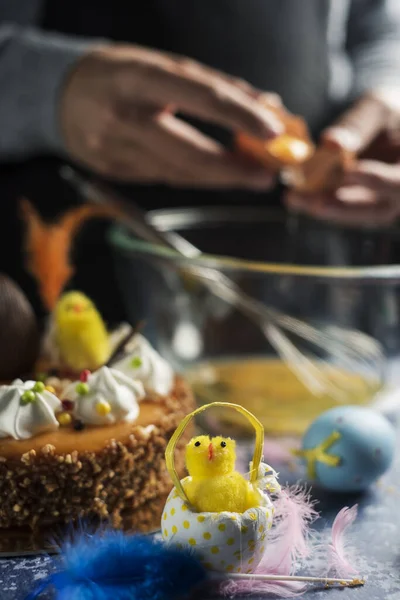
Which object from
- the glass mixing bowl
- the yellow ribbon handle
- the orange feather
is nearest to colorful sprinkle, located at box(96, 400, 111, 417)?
the yellow ribbon handle

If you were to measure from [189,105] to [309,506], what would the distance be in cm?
53

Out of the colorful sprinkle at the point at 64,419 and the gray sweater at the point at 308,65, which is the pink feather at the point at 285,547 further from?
the gray sweater at the point at 308,65

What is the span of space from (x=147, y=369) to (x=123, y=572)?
271mm

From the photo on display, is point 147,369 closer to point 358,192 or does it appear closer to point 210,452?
point 210,452

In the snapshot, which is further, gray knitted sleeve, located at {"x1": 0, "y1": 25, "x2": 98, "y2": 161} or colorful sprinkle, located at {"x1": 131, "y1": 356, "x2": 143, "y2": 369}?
gray knitted sleeve, located at {"x1": 0, "y1": 25, "x2": 98, "y2": 161}

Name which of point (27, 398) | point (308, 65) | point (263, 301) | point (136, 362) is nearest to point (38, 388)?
point (27, 398)

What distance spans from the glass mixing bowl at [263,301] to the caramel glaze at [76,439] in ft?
0.73

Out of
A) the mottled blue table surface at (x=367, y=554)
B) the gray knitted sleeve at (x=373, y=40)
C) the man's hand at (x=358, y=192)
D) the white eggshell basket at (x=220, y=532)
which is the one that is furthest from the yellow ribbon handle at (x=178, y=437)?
the gray knitted sleeve at (x=373, y=40)

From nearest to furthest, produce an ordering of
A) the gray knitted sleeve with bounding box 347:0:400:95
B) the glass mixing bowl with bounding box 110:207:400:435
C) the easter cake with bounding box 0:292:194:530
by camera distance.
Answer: the easter cake with bounding box 0:292:194:530 < the glass mixing bowl with bounding box 110:207:400:435 < the gray knitted sleeve with bounding box 347:0:400:95

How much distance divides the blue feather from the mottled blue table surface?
44 mm

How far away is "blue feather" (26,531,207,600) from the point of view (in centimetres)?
58

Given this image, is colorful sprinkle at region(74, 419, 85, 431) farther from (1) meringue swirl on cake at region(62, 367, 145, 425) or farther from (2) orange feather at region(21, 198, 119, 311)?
(2) orange feather at region(21, 198, 119, 311)

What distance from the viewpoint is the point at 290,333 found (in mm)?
1102

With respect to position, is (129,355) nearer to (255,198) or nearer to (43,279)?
(43,279)
